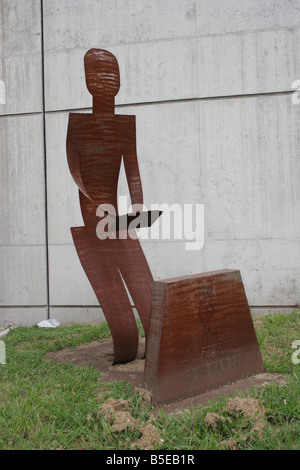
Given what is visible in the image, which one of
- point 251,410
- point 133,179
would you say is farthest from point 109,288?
point 251,410

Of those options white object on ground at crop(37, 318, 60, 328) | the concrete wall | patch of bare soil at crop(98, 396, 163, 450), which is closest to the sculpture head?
the concrete wall

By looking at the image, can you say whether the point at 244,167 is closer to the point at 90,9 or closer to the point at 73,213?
the point at 73,213

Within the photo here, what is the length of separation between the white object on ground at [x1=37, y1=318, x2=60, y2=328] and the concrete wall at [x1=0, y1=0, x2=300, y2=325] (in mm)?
109

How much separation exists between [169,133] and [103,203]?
6.53 ft

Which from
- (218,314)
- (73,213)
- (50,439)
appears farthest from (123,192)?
(50,439)

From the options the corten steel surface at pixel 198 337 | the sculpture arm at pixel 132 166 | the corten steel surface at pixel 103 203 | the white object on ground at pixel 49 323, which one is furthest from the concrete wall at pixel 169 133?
the corten steel surface at pixel 198 337

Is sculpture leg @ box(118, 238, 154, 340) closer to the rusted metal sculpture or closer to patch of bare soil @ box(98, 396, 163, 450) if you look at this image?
the rusted metal sculpture

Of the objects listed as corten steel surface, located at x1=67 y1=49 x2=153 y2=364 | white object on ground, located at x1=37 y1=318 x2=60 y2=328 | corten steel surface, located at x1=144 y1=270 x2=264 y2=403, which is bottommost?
white object on ground, located at x1=37 y1=318 x2=60 y2=328

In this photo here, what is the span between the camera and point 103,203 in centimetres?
321

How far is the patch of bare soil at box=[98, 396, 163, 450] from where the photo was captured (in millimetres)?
1882

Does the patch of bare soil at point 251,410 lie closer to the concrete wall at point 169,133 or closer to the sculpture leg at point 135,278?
the sculpture leg at point 135,278

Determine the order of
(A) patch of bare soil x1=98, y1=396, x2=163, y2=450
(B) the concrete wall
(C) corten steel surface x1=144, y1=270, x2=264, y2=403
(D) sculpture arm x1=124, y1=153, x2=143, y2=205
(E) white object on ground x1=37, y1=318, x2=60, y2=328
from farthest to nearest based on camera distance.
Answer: (E) white object on ground x1=37, y1=318, x2=60, y2=328
(B) the concrete wall
(D) sculpture arm x1=124, y1=153, x2=143, y2=205
(C) corten steel surface x1=144, y1=270, x2=264, y2=403
(A) patch of bare soil x1=98, y1=396, x2=163, y2=450

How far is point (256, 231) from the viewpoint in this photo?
476 cm

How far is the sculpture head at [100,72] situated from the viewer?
312cm
